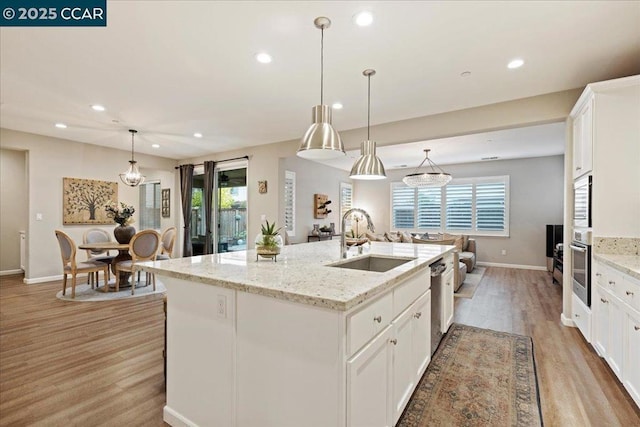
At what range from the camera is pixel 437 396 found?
2094mm

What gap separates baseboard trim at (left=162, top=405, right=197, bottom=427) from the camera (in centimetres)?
171

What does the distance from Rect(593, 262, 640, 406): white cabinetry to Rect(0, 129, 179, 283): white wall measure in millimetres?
7740

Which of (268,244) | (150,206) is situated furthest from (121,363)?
(150,206)

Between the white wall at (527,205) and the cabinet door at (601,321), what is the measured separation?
17.1 feet

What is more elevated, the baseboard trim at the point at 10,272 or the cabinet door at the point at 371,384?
the cabinet door at the point at 371,384

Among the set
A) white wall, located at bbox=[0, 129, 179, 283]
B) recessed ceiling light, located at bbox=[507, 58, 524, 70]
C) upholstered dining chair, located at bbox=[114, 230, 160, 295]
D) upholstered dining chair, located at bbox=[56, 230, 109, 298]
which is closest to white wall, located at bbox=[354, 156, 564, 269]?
recessed ceiling light, located at bbox=[507, 58, 524, 70]

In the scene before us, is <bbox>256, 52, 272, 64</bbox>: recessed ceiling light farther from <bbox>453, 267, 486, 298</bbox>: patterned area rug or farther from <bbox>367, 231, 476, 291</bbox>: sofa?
<bbox>453, 267, 486, 298</bbox>: patterned area rug

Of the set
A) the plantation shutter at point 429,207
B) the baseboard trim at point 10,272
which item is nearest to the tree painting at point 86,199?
the baseboard trim at point 10,272

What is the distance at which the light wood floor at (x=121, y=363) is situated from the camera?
1.91 m

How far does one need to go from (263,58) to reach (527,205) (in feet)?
23.6

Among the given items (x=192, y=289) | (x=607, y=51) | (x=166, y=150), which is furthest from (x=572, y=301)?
(x=166, y=150)

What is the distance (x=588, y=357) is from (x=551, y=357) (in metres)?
0.30

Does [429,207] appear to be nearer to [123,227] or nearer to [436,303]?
[436,303]

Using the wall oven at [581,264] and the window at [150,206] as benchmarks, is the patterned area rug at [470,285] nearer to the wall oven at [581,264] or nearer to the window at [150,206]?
the wall oven at [581,264]
